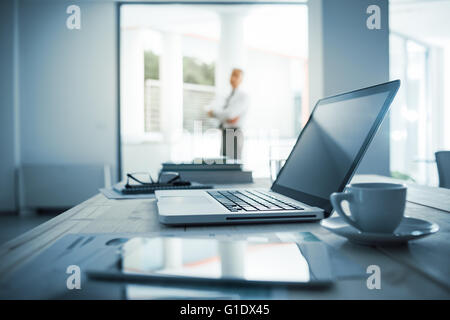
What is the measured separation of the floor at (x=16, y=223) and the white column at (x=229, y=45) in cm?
267

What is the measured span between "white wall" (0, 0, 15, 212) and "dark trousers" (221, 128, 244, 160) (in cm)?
228

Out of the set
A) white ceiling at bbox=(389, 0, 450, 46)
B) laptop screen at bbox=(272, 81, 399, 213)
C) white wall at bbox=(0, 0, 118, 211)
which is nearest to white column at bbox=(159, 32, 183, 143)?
white wall at bbox=(0, 0, 118, 211)

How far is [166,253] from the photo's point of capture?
1.52 ft

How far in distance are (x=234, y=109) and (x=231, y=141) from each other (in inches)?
20.1

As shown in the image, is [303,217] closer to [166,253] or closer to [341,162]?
[341,162]

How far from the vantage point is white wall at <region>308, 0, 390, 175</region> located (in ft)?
9.84

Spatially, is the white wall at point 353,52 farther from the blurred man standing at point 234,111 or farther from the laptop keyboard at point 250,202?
the laptop keyboard at point 250,202

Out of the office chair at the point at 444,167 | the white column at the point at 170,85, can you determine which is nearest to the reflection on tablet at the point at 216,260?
the office chair at the point at 444,167

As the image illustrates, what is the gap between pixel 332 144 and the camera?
788 millimetres

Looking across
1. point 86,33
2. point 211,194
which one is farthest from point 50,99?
point 211,194

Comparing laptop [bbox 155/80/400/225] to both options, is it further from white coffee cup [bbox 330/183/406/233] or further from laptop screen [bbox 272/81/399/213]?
white coffee cup [bbox 330/183/406/233]

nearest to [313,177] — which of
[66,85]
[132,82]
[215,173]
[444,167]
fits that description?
[215,173]

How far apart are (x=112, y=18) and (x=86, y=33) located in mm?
332

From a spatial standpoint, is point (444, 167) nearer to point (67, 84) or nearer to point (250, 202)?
point (250, 202)
